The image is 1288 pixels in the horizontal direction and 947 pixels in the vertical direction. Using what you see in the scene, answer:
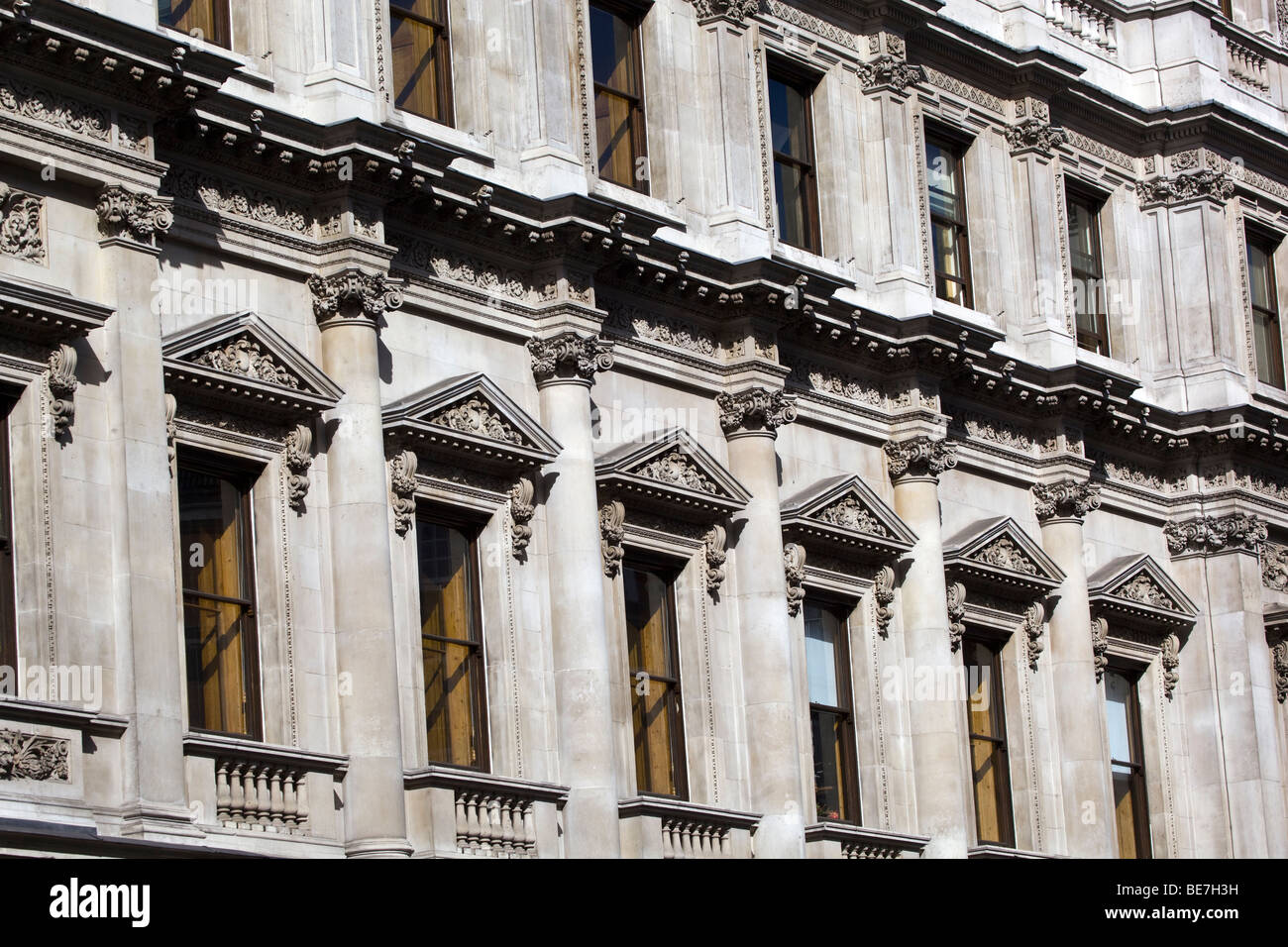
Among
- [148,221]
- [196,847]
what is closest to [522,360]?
[148,221]

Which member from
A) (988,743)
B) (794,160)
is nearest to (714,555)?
(794,160)

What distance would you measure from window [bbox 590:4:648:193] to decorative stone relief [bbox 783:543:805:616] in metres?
4.26

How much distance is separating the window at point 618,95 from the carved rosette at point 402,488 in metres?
5.17

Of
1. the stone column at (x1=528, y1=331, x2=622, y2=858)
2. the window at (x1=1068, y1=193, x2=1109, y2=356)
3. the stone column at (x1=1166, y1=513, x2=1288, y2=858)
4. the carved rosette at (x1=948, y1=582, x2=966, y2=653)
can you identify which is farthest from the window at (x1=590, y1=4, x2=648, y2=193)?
the stone column at (x1=1166, y1=513, x2=1288, y2=858)

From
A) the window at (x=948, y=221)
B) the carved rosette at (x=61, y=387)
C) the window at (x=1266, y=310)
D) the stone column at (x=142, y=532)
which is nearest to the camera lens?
the stone column at (x=142, y=532)

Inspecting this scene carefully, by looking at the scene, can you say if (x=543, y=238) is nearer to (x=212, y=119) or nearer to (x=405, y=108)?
(x=405, y=108)

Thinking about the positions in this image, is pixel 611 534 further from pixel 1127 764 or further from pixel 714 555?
pixel 1127 764

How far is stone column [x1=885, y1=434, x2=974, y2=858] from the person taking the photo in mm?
34062

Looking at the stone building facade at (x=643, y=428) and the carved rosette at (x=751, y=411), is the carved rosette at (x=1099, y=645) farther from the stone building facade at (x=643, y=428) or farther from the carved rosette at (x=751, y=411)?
the carved rosette at (x=751, y=411)

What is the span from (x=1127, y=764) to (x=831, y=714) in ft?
20.5

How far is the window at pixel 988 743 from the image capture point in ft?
118

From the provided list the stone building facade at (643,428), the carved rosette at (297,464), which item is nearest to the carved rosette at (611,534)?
the stone building facade at (643,428)

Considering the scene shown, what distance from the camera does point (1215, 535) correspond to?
39.8m

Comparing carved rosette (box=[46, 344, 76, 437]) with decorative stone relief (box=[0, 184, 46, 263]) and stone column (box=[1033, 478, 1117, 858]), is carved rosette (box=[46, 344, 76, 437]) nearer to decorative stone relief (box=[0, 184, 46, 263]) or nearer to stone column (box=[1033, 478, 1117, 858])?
decorative stone relief (box=[0, 184, 46, 263])
